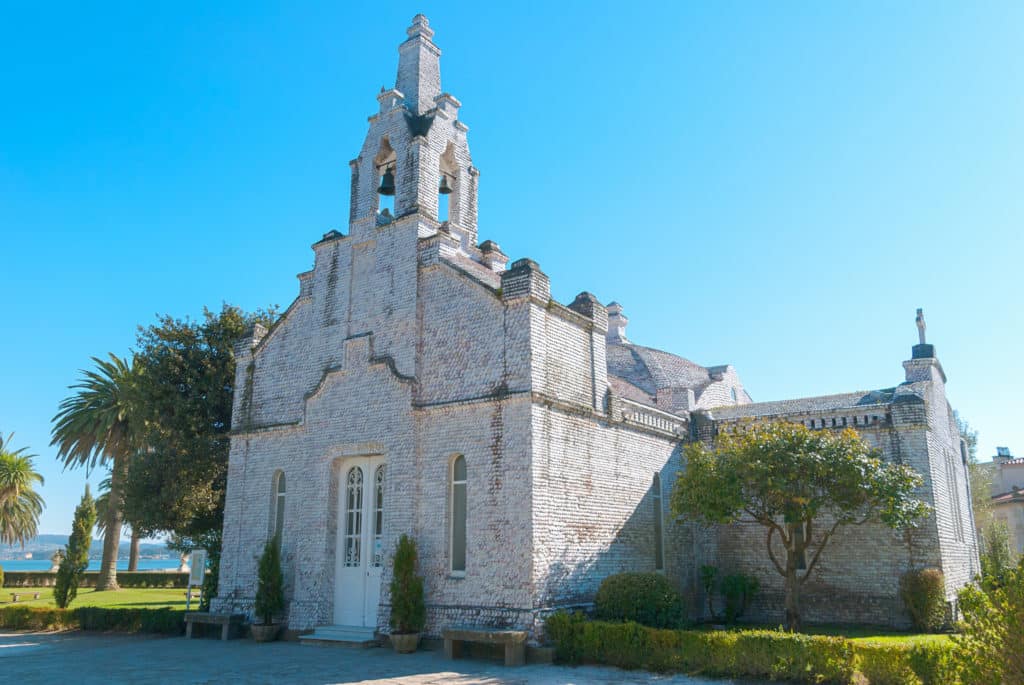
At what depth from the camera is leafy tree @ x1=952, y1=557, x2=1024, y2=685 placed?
26.3 ft

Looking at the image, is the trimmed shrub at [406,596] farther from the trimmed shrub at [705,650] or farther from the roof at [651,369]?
the roof at [651,369]

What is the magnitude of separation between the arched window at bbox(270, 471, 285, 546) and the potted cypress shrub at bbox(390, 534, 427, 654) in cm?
514

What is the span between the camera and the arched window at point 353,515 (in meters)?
18.3

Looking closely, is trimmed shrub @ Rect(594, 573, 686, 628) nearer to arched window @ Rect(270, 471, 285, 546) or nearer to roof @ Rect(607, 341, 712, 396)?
arched window @ Rect(270, 471, 285, 546)

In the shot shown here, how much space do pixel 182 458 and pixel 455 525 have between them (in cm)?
1130

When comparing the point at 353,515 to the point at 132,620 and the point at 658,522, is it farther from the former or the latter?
the point at 658,522

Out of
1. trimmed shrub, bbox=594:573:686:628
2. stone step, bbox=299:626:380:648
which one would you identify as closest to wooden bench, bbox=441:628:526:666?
trimmed shrub, bbox=594:573:686:628

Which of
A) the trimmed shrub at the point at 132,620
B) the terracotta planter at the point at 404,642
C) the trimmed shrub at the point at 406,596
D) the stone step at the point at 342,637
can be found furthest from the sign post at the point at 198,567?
the terracotta planter at the point at 404,642

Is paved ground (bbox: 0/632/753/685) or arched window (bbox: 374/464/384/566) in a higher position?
arched window (bbox: 374/464/384/566)

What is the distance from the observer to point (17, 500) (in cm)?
5209

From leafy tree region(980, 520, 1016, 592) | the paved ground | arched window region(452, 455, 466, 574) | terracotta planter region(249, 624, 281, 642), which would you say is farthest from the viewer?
leafy tree region(980, 520, 1016, 592)

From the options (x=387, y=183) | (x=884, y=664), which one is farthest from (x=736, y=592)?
(x=387, y=183)

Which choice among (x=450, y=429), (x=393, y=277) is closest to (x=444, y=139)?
(x=393, y=277)

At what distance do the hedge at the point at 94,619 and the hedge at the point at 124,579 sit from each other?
26477mm
